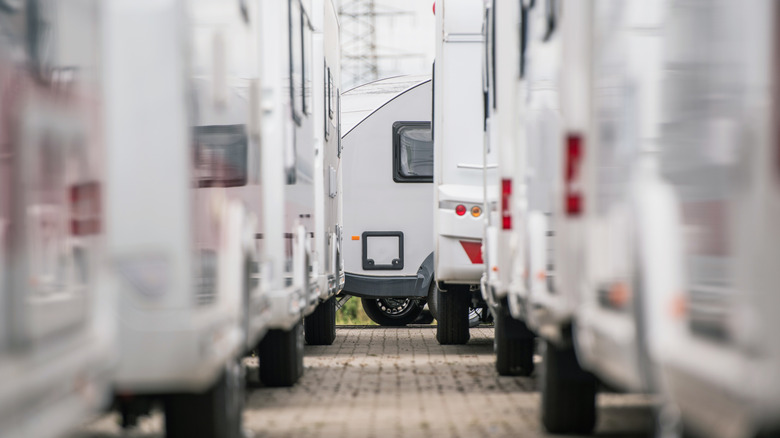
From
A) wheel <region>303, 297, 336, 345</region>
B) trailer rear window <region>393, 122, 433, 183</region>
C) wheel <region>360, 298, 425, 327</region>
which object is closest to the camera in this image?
wheel <region>303, 297, 336, 345</region>

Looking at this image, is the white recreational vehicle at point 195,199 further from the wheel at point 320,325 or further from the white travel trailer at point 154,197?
the wheel at point 320,325

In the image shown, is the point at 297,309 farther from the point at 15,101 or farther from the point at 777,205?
the point at 777,205

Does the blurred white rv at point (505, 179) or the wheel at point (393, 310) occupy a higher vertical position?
the blurred white rv at point (505, 179)

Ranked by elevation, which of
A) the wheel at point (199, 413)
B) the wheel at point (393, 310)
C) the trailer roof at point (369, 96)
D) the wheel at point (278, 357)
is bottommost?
the wheel at point (393, 310)

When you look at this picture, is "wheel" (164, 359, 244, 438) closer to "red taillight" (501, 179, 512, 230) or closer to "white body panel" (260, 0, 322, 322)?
A: "white body panel" (260, 0, 322, 322)

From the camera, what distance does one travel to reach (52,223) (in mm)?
3646

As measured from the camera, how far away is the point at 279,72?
7445 millimetres

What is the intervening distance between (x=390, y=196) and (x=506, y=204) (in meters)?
7.74

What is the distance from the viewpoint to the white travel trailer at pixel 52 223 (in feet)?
10.3

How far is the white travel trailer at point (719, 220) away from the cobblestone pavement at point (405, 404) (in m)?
2.60

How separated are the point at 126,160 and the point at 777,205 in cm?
245

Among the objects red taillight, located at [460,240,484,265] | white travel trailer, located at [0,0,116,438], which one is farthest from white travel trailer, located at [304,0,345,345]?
white travel trailer, located at [0,0,116,438]

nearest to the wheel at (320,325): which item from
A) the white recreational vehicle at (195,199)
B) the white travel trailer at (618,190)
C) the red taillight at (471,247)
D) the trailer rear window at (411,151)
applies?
the trailer rear window at (411,151)

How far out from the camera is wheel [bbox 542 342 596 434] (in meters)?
6.22
